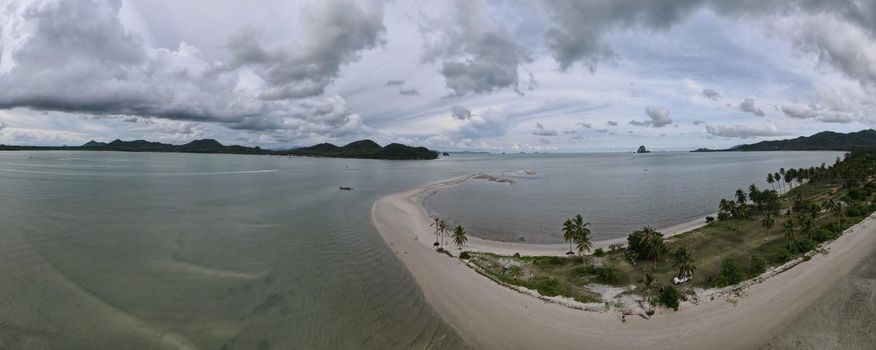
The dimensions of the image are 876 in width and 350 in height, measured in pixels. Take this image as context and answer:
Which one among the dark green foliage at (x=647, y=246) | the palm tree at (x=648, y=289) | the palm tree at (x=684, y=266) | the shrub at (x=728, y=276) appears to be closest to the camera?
the palm tree at (x=648, y=289)

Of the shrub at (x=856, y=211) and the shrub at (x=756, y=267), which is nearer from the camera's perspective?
the shrub at (x=756, y=267)

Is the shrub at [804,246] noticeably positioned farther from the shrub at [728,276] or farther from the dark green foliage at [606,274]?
the dark green foliage at [606,274]

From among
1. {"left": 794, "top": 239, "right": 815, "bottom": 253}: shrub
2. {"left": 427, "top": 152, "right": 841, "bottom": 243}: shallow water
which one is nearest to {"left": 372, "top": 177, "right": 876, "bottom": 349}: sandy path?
{"left": 794, "top": 239, "right": 815, "bottom": 253}: shrub

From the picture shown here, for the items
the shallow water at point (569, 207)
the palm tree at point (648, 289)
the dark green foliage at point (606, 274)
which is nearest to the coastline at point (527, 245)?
the shallow water at point (569, 207)

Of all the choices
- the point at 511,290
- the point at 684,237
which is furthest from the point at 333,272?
the point at 684,237

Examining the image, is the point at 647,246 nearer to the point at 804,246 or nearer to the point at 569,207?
the point at 804,246

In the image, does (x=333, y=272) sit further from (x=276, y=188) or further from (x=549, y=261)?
(x=276, y=188)

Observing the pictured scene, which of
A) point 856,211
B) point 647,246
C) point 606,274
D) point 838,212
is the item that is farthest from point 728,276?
point 856,211
